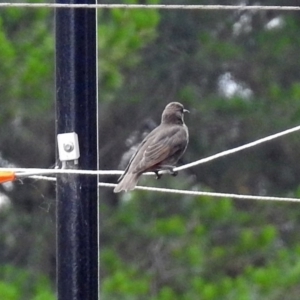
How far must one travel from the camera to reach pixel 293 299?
12.9 meters

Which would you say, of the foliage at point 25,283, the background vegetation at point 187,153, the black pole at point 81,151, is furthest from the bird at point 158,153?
the foliage at point 25,283

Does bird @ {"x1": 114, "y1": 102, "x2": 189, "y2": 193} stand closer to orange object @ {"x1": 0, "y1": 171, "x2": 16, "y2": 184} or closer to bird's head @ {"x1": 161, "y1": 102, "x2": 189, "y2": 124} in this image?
bird's head @ {"x1": 161, "y1": 102, "x2": 189, "y2": 124}

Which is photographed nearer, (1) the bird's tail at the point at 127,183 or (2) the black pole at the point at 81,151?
(2) the black pole at the point at 81,151

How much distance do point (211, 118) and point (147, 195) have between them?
4.95ft

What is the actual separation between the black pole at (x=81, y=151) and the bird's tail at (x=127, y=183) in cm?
111

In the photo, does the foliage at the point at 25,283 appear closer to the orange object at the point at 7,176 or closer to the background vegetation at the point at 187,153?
the background vegetation at the point at 187,153

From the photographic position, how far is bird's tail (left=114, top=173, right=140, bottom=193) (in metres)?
7.23

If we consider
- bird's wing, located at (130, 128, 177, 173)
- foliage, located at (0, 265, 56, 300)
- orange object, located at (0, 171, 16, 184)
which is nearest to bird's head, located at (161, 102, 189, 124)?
bird's wing, located at (130, 128, 177, 173)

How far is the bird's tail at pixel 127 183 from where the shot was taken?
23.7 feet

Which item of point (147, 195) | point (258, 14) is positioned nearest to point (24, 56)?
point (147, 195)

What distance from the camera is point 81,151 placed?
240 inches

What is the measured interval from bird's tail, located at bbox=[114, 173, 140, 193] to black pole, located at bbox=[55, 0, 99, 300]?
43.7 inches

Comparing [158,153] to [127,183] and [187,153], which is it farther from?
[187,153]

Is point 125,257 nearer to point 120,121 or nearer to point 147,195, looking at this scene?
point 147,195
